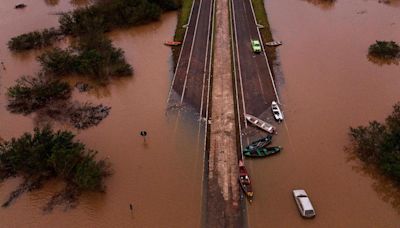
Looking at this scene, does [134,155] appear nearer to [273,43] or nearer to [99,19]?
[273,43]

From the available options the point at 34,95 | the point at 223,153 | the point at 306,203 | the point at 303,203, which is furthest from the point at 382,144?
the point at 34,95

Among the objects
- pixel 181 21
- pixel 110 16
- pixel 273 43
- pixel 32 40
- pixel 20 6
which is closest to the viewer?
pixel 273 43

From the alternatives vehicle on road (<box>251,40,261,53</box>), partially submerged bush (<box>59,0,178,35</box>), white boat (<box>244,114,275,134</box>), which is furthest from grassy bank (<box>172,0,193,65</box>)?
white boat (<box>244,114,275,134</box>)

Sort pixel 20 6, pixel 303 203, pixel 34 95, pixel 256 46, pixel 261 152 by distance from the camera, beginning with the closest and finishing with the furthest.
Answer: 1. pixel 303 203
2. pixel 261 152
3. pixel 34 95
4. pixel 256 46
5. pixel 20 6

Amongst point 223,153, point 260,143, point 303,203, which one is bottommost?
point 303,203

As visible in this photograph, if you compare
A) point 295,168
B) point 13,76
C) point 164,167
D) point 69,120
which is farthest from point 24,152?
point 295,168

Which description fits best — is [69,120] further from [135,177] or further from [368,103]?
[368,103]

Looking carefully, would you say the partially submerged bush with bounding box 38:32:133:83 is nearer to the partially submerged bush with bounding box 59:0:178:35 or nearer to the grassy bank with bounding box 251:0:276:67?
→ the partially submerged bush with bounding box 59:0:178:35
